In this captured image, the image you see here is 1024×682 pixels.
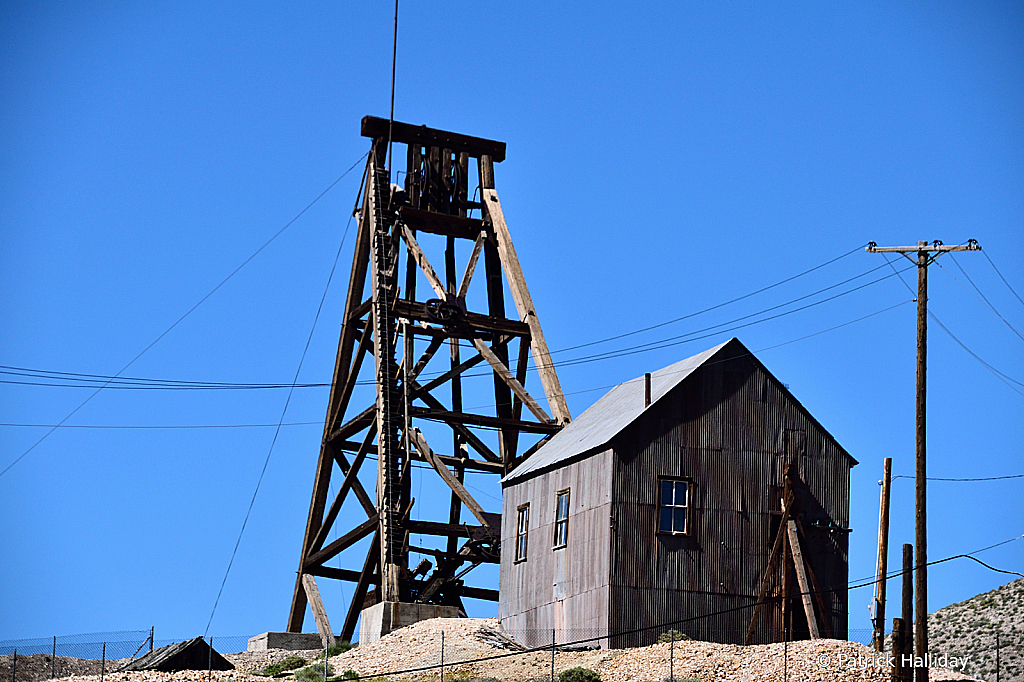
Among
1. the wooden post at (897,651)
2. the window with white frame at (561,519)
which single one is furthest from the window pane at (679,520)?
the wooden post at (897,651)

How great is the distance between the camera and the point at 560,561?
101ft

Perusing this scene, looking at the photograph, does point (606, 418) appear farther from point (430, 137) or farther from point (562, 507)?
point (430, 137)

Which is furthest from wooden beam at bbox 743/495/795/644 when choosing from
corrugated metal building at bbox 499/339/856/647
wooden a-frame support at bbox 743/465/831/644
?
corrugated metal building at bbox 499/339/856/647

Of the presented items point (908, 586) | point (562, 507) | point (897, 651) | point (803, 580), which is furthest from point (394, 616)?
point (897, 651)

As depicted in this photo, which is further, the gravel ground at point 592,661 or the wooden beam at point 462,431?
the wooden beam at point 462,431

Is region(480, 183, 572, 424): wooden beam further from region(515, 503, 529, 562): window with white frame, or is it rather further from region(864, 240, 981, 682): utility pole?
region(864, 240, 981, 682): utility pole

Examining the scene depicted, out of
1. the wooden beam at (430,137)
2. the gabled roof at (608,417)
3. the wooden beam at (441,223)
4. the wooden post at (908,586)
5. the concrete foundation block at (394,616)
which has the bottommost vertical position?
the concrete foundation block at (394,616)

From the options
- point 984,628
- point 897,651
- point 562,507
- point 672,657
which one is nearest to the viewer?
point 897,651

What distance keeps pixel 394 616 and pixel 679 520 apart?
293 inches

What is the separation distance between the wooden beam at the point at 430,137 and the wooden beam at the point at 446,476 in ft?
30.3

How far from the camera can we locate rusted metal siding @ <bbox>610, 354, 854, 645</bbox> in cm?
2903

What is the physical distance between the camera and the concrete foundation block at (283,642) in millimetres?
36406

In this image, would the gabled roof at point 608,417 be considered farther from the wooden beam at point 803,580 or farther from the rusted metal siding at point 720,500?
the wooden beam at point 803,580

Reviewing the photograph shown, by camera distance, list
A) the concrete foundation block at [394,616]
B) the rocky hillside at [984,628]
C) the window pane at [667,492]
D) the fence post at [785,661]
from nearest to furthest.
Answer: the fence post at [785,661], the window pane at [667,492], the concrete foundation block at [394,616], the rocky hillside at [984,628]
